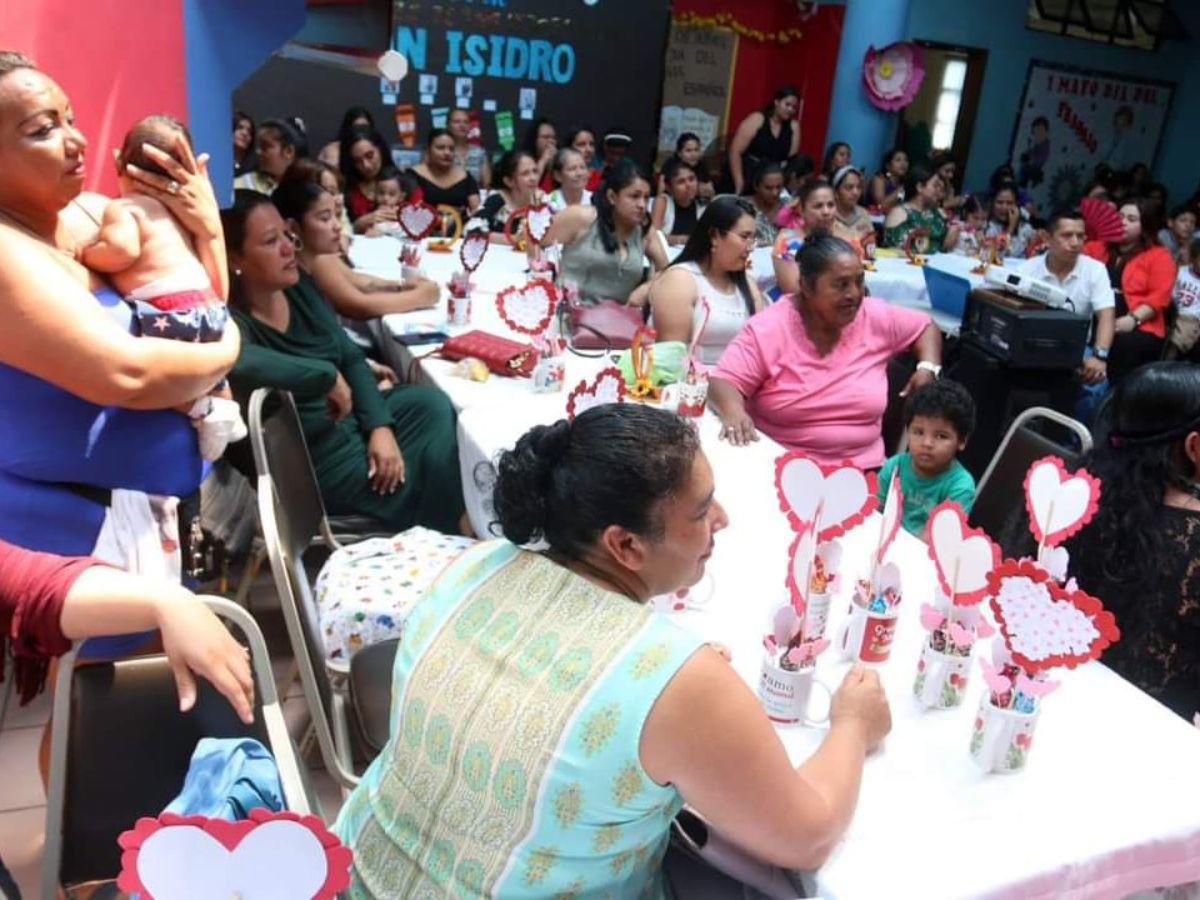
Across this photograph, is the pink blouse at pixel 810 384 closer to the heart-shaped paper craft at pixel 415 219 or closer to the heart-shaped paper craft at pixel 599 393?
the heart-shaped paper craft at pixel 599 393

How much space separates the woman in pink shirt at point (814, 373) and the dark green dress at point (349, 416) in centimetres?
86

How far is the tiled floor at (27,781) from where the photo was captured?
6.93ft

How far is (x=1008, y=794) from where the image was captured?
4.64 ft

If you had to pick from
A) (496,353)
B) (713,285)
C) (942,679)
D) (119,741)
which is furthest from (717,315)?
(119,741)

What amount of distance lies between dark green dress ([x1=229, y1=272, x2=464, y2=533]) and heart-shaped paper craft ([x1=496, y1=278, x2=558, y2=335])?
33 cm

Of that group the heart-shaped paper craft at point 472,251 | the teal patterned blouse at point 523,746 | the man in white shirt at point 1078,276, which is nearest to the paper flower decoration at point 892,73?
the man in white shirt at point 1078,276

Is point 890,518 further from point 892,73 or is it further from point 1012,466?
point 892,73

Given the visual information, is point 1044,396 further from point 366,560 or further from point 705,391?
point 366,560

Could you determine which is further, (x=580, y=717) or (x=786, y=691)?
(x=786, y=691)

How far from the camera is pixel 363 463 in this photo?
2.93 m

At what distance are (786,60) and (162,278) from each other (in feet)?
31.1

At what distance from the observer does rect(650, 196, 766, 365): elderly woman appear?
11.3 ft

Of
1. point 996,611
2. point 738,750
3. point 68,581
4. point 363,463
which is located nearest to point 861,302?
point 363,463

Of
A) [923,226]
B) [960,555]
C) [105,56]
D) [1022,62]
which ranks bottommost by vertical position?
[923,226]
